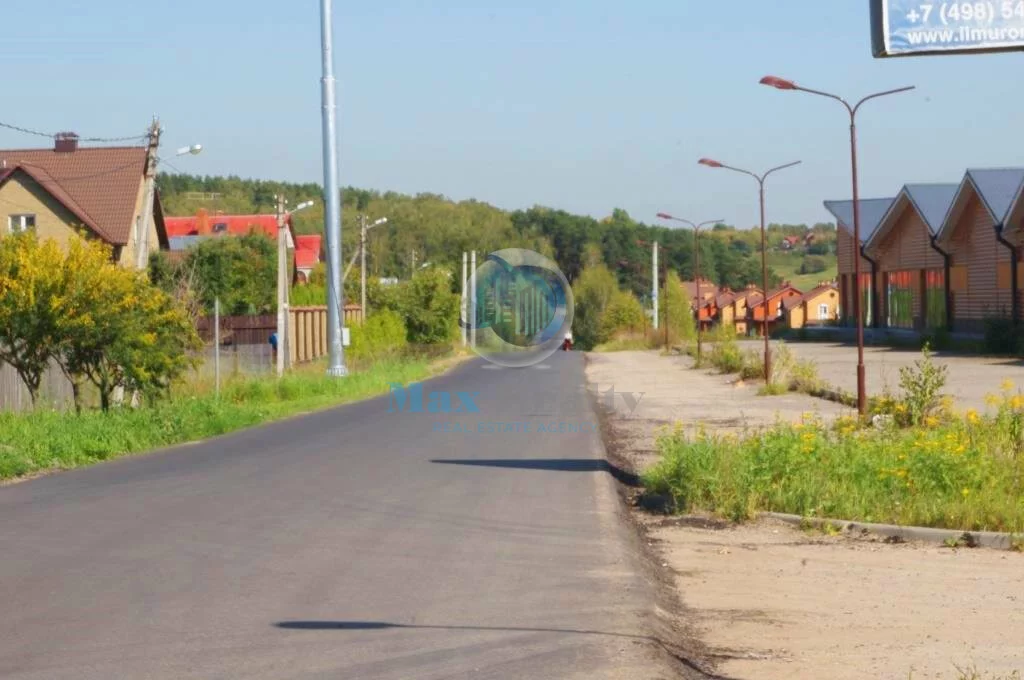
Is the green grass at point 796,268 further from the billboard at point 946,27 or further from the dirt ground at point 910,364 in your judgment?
the billboard at point 946,27

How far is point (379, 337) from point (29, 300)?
28.3 m

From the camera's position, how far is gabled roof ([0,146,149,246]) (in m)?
50.9

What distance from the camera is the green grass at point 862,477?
37.5ft

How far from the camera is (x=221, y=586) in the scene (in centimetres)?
868

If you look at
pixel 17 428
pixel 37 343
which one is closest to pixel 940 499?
pixel 17 428

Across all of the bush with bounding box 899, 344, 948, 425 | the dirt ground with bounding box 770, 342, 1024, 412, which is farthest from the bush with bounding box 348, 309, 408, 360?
the bush with bounding box 899, 344, 948, 425

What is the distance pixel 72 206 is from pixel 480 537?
43.0 m

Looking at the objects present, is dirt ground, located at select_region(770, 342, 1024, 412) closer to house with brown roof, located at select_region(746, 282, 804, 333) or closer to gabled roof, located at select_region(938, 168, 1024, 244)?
gabled roof, located at select_region(938, 168, 1024, 244)

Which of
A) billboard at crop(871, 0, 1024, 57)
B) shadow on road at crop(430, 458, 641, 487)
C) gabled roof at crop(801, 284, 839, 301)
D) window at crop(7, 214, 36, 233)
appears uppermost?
window at crop(7, 214, 36, 233)

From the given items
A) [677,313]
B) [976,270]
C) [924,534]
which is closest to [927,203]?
[976,270]

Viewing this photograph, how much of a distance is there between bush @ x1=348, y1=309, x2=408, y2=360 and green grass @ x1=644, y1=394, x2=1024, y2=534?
31611 millimetres

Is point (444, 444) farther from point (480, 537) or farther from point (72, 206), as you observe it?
point (72, 206)

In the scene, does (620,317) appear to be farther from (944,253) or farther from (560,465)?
(560,465)

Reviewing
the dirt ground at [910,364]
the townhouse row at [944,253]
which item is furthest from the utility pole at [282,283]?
the townhouse row at [944,253]
